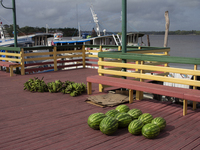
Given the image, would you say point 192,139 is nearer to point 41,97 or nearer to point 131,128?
point 131,128

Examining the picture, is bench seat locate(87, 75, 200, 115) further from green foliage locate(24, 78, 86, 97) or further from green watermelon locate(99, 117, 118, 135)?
green watermelon locate(99, 117, 118, 135)

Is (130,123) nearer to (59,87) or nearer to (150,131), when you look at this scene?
(150,131)

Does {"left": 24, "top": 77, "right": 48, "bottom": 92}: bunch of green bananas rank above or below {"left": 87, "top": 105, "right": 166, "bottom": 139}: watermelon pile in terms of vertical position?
above

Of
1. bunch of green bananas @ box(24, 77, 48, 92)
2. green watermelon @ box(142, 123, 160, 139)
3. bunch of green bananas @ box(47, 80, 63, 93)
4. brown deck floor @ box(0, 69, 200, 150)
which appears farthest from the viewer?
bunch of green bananas @ box(24, 77, 48, 92)

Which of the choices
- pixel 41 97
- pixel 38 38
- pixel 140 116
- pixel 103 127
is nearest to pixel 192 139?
pixel 140 116

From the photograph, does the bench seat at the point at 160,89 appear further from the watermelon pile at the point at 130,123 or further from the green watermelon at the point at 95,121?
the green watermelon at the point at 95,121

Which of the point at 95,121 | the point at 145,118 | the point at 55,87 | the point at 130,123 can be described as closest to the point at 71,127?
the point at 95,121

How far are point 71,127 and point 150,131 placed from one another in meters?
1.50

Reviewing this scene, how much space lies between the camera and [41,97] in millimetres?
6789

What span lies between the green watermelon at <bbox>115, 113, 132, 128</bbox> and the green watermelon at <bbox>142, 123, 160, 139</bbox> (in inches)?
17.2

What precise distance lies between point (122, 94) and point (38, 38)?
88.3 ft

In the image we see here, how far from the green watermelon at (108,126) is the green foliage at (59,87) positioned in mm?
2730

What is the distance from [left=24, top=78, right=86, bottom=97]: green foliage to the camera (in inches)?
272

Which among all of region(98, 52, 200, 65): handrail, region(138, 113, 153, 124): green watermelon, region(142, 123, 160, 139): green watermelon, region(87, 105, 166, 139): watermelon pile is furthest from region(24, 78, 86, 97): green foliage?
region(142, 123, 160, 139): green watermelon
